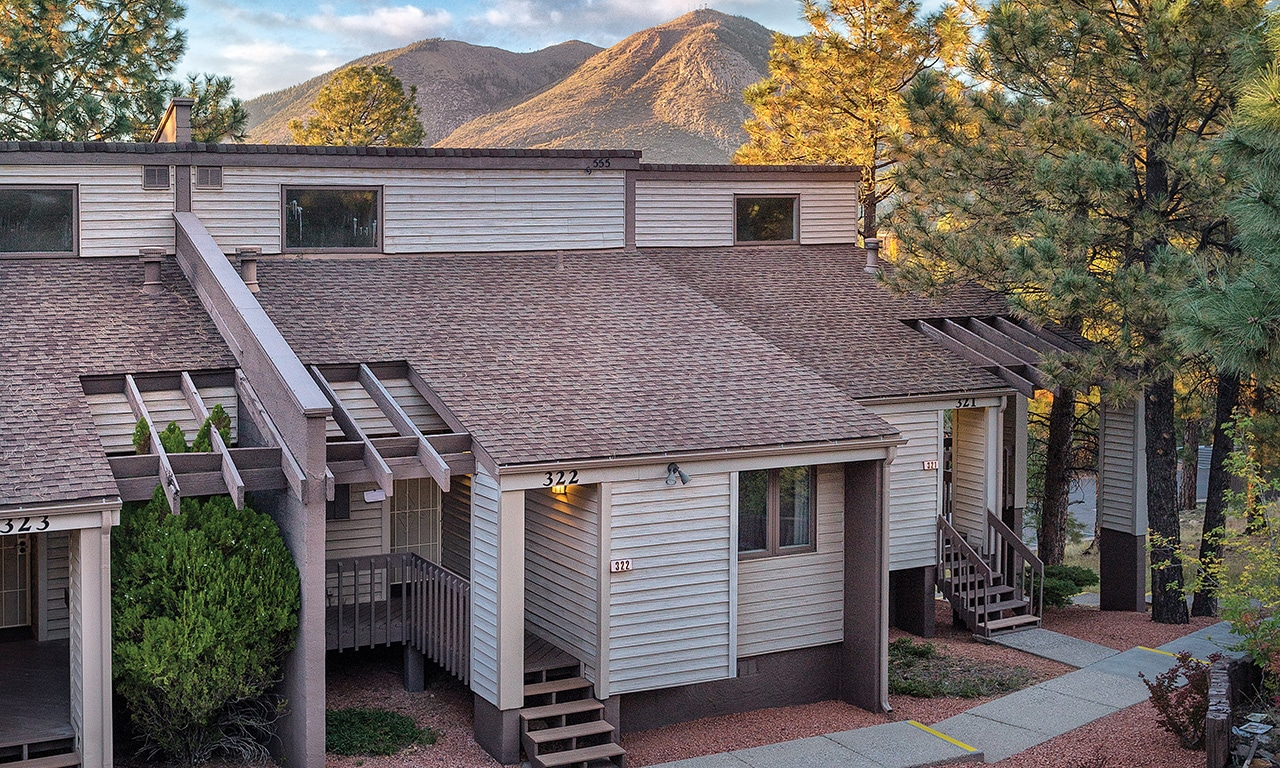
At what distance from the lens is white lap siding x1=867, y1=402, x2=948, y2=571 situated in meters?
16.2

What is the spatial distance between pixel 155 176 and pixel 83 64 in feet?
42.4

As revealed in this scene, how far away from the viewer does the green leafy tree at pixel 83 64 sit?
82.7 ft

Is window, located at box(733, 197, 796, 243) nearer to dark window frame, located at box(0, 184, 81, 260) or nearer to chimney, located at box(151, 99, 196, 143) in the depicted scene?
chimney, located at box(151, 99, 196, 143)

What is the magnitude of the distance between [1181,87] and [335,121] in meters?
30.0

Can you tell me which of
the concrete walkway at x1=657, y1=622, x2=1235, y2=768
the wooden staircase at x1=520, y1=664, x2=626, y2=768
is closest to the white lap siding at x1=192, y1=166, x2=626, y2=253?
the wooden staircase at x1=520, y1=664, x2=626, y2=768

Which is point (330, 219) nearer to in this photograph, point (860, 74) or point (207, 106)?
point (207, 106)

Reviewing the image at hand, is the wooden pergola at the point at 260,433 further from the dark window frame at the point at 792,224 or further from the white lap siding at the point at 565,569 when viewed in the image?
the dark window frame at the point at 792,224

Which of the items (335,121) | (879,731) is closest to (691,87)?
(335,121)

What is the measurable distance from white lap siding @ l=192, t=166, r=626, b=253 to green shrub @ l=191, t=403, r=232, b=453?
484 cm

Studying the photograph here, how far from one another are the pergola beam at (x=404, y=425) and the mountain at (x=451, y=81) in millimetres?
121017

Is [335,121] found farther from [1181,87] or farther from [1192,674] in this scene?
[1192,674]

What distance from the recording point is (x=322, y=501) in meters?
10.9

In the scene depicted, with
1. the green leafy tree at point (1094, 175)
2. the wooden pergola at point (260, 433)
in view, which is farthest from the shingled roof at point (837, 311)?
the wooden pergola at point (260, 433)

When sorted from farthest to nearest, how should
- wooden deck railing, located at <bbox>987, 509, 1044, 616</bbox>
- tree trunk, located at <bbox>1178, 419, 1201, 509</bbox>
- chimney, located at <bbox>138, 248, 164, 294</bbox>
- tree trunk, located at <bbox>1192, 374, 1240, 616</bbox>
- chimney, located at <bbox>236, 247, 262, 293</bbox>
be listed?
tree trunk, located at <bbox>1178, 419, 1201, 509</bbox> < tree trunk, located at <bbox>1192, 374, 1240, 616</bbox> < wooden deck railing, located at <bbox>987, 509, 1044, 616</bbox> < chimney, located at <bbox>236, 247, 262, 293</bbox> < chimney, located at <bbox>138, 248, 164, 294</bbox>
